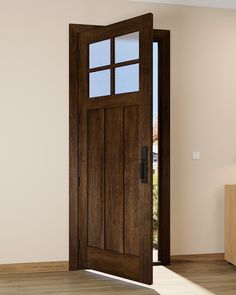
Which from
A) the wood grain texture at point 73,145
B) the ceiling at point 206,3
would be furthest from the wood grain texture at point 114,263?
the ceiling at point 206,3

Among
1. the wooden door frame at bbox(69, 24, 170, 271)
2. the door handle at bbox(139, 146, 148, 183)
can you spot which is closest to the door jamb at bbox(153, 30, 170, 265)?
the wooden door frame at bbox(69, 24, 170, 271)

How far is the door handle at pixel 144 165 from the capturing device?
407 centimetres

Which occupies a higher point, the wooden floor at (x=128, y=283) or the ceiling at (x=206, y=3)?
the ceiling at (x=206, y=3)

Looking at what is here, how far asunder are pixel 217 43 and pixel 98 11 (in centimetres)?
133

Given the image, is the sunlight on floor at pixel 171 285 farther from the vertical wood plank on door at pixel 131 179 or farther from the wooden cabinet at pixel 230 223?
the wooden cabinet at pixel 230 223

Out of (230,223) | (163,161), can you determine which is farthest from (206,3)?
(230,223)

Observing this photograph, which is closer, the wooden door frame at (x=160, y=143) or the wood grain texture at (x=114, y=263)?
the wood grain texture at (x=114, y=263)

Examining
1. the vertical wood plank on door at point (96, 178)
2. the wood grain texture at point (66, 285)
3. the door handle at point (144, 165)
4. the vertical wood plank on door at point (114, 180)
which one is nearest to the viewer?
the wood grain texture at point (66, 285)

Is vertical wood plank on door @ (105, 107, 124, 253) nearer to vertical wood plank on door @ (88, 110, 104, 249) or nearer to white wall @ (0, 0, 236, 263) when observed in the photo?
vertical wood plank on door @ (88, 110, 104, 249)

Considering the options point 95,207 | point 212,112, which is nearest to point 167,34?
point 212,112

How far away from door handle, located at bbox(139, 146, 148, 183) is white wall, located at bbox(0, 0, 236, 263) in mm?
933

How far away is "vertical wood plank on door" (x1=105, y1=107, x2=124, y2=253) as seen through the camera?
4328 millimetres

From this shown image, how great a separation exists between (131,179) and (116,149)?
33 cm

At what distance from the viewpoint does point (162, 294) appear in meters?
3.86
